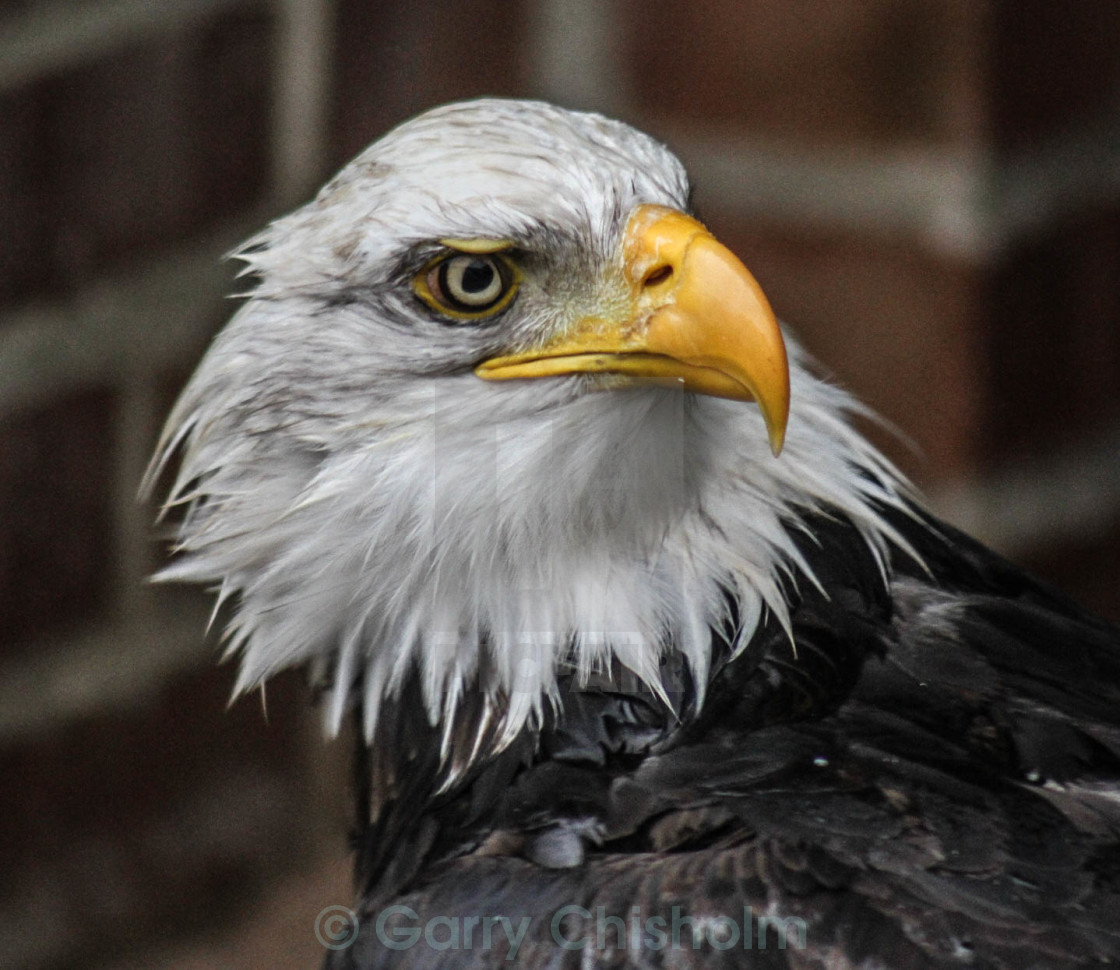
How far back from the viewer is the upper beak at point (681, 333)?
115cm

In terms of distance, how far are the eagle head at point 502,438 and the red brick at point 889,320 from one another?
0.72 meters

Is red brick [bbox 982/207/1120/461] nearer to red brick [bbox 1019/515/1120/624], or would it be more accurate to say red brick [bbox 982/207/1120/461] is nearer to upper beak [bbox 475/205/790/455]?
red brick [bbox 1019/515/1120/624]

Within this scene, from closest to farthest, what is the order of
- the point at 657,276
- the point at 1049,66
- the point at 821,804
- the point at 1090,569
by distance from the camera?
the point at 821,804 → the point at 657,276 → the point at 1049,66 → the point at 1090,569

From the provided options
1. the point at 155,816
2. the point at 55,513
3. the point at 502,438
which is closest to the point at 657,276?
the point at 502,438

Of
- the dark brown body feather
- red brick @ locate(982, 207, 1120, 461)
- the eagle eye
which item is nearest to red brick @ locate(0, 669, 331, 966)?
the dark brown body feather

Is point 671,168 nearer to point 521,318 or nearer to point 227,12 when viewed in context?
point 521,318

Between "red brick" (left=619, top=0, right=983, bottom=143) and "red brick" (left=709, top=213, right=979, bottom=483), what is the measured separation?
0.14 meters

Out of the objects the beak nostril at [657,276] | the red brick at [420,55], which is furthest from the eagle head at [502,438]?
the red brick at [420,55]

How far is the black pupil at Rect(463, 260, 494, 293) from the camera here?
1.23 metres

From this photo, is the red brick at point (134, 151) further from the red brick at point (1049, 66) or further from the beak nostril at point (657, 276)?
the beak nostril at point (657, 276)

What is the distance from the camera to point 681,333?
1.18 metres

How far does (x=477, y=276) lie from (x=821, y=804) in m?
0.45

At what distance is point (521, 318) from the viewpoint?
4.05 feet

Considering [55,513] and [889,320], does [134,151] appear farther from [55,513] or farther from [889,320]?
[889,320]
